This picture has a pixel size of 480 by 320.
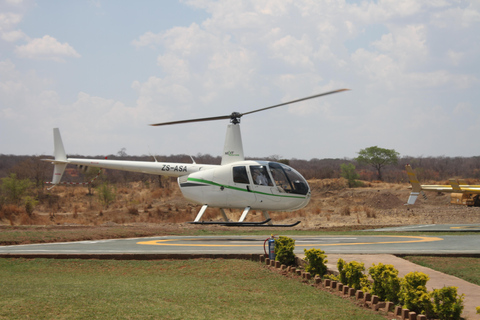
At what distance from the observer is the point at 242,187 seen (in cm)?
2188

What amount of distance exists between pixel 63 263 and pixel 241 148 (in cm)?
1068

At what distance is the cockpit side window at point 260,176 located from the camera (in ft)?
71.2

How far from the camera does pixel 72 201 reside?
179ft

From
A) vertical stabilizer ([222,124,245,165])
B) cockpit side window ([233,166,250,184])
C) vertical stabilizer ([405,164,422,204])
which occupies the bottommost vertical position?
vertical stabilizer ([405,164,422,204])

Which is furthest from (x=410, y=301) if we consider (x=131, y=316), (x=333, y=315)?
(x=131, y=316)

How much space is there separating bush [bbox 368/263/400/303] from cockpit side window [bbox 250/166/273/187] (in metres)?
12.6

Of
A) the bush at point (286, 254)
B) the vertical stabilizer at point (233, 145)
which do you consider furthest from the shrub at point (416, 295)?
the vertical stabilizer at point (233, 145)

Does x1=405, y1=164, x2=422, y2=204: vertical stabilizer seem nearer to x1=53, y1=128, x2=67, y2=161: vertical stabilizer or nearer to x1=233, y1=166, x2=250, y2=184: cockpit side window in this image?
x1=233, y1=166, x2=250, y2=184: cockpit side window

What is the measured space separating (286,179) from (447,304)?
1423cm

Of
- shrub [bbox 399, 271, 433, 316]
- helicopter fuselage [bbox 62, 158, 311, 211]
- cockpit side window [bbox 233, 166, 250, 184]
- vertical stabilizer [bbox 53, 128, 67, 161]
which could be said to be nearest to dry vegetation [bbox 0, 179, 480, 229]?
vertical stabilizer [bbox 53, 128, 67, 161]

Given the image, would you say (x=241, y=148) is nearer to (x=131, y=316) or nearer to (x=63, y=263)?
(x=63, y=263)

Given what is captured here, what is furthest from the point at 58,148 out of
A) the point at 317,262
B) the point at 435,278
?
the point at 435,278

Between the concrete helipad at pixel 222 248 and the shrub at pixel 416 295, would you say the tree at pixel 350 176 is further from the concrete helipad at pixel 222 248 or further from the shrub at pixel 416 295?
the shrub at pixel 416 295

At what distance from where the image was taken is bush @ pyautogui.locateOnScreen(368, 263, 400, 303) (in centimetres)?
877
